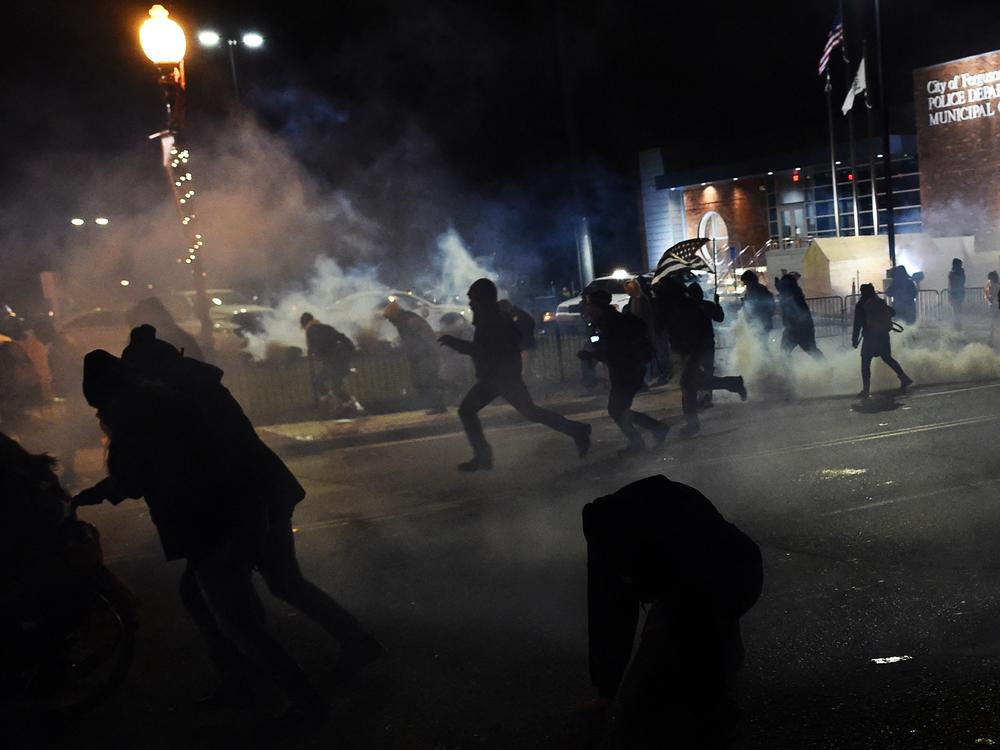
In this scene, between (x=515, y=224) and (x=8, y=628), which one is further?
(x=515, y=224)

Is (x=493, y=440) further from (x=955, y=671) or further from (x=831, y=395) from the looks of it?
(x=955, y=671)

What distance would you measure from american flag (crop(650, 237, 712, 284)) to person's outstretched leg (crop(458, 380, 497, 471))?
23.9 feet

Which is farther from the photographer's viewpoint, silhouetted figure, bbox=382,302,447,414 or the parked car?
the parked car

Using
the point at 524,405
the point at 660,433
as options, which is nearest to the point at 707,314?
the point at 660,433

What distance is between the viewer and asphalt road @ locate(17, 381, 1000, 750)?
13.2ft

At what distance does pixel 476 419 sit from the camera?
29.4 feet

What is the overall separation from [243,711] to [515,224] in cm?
4088

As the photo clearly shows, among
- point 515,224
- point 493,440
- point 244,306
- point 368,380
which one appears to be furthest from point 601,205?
point 493,440

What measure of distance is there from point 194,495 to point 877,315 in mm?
9655

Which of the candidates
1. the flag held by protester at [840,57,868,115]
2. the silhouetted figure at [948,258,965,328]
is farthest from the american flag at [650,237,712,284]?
the flag held by protester at [840,57,868,115]

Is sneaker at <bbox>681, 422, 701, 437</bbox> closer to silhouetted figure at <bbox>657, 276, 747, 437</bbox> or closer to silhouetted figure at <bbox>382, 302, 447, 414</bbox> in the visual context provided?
silhouetted figure at <bbox>657, 276, 747, 437</bbox>

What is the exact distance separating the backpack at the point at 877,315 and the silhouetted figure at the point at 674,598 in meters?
Answer: 9.95

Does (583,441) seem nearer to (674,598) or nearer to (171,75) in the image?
(171,75)

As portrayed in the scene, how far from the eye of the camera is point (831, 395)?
12.7 metres
